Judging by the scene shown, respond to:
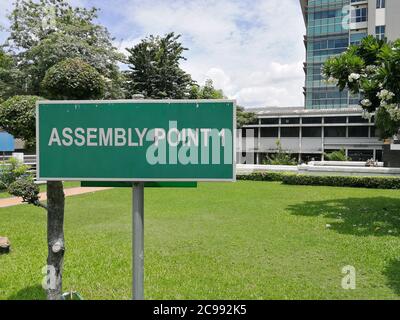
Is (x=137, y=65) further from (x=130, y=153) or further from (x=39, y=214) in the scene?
(x=130, y=153)

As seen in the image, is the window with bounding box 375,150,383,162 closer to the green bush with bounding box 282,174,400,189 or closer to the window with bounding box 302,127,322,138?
the window with bounding box 302,127,322,138

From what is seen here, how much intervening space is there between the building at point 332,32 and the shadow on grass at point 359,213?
1099 inches

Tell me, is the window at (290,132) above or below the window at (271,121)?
below

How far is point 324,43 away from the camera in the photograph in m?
38.3

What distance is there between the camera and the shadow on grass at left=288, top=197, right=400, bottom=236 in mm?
7789

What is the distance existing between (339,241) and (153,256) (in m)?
3.62

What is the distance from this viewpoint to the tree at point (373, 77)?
8.13 m

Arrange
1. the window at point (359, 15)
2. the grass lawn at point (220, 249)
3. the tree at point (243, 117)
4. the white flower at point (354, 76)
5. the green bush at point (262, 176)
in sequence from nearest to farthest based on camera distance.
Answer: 1. the grass lawn at point (220, 249)
2. the white flower at point (354, 76)
3. the green bush at point (262, 176)
4. the tree at point (243, 117)
5. the window at point (359, 15)

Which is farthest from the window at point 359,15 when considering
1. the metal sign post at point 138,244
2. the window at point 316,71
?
the metal sign post at point 138,244

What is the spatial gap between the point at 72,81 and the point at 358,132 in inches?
1452

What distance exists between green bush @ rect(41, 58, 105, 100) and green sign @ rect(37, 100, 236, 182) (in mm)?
601

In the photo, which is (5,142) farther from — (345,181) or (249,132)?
(249,132)

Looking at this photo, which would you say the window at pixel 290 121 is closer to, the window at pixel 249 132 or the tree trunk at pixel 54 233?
the window at pixel 249 132
